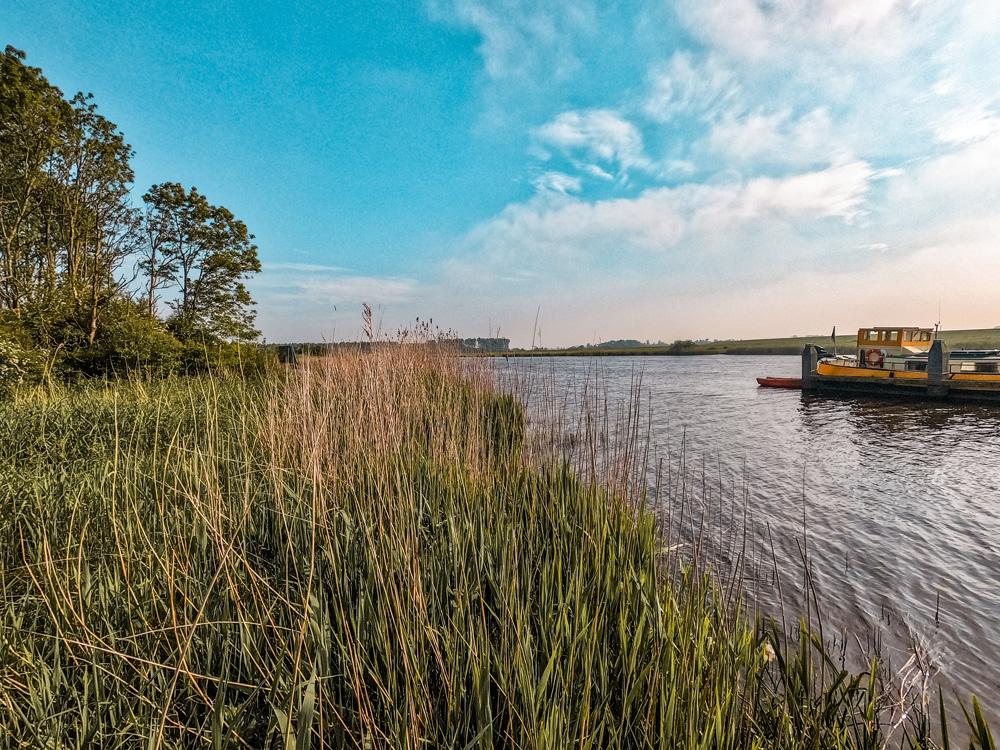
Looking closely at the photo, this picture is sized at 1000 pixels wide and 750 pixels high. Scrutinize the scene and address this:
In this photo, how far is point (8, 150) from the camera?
12.0m

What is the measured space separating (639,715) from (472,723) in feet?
2.08

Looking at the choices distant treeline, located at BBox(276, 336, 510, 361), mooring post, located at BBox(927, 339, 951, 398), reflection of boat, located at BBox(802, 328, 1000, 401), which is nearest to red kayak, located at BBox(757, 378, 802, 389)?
reflection of boat, located at BBox(802, 328, 1000, 401)

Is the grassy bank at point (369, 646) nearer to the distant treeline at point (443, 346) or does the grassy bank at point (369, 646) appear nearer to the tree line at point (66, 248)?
the distant treeline at point (443, 346)

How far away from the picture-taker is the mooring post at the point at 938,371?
57.5 feet

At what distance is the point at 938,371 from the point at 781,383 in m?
6.73

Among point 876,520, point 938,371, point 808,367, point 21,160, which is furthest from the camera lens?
point 808,367

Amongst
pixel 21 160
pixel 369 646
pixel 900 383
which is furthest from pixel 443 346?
pixel 900 383

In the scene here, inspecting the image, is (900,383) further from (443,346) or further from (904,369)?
(443,346)

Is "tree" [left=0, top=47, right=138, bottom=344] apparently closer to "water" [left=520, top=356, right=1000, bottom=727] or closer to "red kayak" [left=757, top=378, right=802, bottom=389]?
"water" [left=520, top=356, right=1000, bottom=727]

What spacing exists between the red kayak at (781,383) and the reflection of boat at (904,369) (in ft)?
3.95

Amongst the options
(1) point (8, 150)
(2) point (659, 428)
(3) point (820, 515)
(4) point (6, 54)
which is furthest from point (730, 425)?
(4) point (6, 54)

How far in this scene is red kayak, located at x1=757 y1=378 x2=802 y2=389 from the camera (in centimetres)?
2345

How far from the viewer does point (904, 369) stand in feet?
64.5

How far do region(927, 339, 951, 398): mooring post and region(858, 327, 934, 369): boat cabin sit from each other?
122 cm
